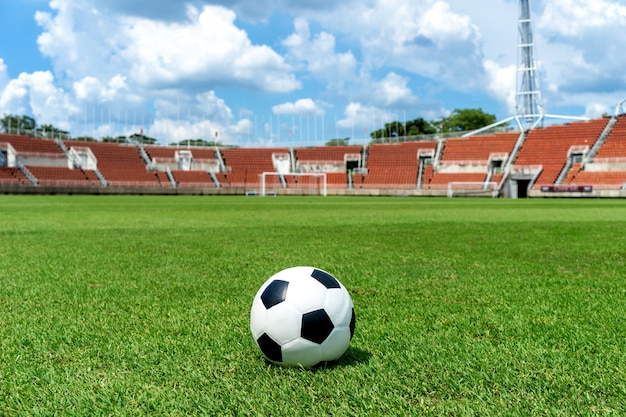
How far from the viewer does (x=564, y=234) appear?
1084 cm

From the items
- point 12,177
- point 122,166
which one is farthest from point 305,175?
point 12,177

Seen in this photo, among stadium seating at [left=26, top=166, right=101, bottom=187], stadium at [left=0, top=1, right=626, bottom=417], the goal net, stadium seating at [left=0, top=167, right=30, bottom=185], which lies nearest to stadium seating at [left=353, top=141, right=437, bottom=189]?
the goal net

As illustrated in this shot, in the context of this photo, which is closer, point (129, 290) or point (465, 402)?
point (465, 402)

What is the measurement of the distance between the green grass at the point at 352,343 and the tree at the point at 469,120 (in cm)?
9744

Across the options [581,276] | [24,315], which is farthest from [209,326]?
[581,276]

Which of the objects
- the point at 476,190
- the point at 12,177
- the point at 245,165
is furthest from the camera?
the point at 245,165

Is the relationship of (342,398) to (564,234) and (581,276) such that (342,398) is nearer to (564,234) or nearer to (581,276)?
(581,276)

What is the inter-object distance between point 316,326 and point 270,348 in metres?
0.29

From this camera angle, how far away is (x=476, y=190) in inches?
2179

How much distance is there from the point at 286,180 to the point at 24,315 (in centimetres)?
6379

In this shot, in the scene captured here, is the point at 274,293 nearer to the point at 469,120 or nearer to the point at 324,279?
the point at 324,279

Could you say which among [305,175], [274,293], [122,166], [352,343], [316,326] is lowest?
[352,343]

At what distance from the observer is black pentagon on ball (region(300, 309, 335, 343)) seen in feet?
8.70

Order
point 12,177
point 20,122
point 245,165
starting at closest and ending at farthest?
point 12,177 < point 245,165 < point 20,122
